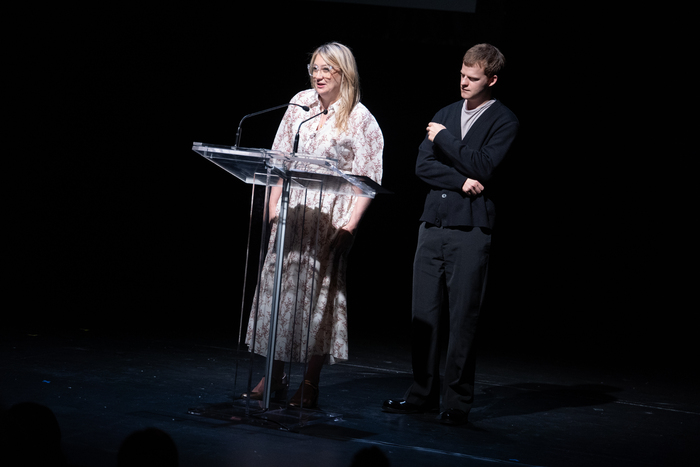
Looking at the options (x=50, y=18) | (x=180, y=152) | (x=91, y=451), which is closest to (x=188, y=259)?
(x=180, y=152)

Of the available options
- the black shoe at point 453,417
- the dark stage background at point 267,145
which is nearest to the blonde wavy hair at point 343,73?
the black shoe at point 453,417

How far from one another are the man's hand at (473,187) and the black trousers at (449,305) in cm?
13

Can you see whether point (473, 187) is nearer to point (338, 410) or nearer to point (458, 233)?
point (458, 233)

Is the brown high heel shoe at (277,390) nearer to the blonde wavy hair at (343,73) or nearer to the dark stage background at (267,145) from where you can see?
the blonde wavy hair at (343,73)

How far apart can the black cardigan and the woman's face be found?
16.5 inches

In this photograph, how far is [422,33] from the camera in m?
5.46

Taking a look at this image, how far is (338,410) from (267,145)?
4143 mm

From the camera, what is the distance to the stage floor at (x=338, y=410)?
82.8 inches

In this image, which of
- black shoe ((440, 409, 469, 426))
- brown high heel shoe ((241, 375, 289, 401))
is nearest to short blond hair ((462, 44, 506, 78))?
black shoe ((440, 409, 469, 426))

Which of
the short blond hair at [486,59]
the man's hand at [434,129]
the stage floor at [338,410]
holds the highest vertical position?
the short blond hair at [486,59]

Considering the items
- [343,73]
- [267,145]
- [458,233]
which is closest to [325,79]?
[343,73]

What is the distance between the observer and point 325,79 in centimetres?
266

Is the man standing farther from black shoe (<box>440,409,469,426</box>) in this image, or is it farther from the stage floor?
the stage floor

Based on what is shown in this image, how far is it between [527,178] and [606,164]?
2.13 feet
